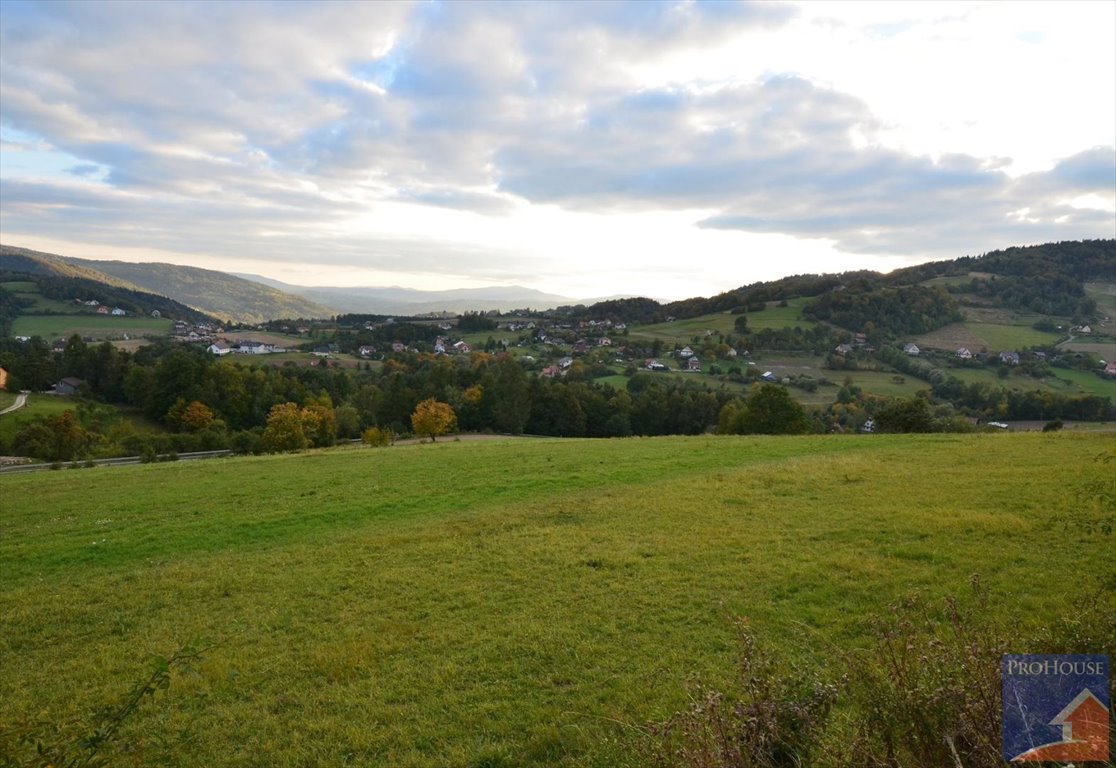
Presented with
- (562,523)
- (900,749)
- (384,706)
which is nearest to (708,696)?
Result: (900,749)

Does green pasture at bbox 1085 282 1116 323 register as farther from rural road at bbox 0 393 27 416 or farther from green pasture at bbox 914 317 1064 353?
rural road at bbox 0 393 27 416

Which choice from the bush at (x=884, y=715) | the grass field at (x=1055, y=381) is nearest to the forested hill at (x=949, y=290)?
the grass field at (x=1055, y=381)

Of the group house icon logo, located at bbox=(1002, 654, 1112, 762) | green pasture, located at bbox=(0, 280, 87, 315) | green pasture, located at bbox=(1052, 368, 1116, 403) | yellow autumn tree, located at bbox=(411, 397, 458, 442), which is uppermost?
green pasture, located at bbox=(0, 280, 87, 315)

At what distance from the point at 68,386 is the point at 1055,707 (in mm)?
100256

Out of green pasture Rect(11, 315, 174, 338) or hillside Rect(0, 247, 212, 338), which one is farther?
hillside Rect(0, 247, 212, 338)

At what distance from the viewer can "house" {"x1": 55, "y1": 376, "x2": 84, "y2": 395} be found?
76500 mm

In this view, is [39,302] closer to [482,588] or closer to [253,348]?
[253,348]

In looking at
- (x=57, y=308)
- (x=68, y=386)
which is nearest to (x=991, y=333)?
(x=68, y=386)

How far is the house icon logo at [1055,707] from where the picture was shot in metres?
3.33

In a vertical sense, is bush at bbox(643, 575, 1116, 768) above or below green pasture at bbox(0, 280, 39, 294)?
below

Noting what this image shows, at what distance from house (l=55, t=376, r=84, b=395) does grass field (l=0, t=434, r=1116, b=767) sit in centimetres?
7204

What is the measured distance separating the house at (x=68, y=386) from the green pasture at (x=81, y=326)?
59.3m

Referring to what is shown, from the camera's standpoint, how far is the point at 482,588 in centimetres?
1038

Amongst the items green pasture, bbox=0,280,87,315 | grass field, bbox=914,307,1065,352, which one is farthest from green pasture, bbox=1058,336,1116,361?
green pasture, bbox=0,280,87,315
